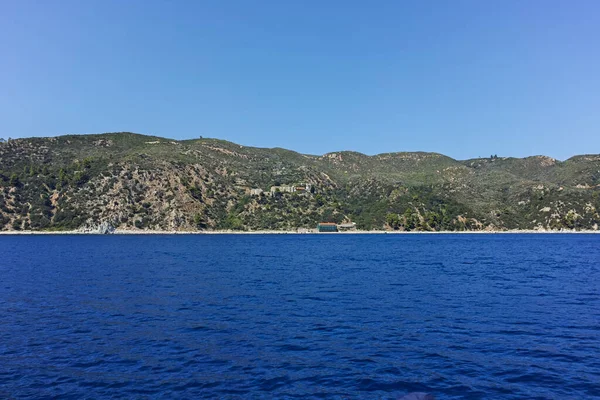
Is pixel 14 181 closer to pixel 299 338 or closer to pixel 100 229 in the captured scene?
pixel 100 229

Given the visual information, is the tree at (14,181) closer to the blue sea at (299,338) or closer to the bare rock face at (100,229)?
the bare rock face at (100,229)

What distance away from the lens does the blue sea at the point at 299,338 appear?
1927 centimetres

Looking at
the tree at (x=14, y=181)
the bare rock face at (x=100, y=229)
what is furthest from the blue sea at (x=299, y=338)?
the tree at (x=14, y=181)

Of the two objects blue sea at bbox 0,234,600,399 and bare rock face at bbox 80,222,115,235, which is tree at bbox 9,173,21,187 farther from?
blue sea at bbox 0,234,600,399

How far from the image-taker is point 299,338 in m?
26.7

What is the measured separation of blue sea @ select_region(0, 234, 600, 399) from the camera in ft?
63.2

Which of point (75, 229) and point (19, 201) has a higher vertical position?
point (19, 201)

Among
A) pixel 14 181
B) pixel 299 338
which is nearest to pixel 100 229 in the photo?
pixel 14 181

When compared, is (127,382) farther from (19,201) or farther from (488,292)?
(19,201)

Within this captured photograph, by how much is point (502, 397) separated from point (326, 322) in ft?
46.8

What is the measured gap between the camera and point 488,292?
4325 centimetres

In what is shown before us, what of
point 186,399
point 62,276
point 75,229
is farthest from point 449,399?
point 75,229

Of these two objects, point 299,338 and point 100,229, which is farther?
point 100,229

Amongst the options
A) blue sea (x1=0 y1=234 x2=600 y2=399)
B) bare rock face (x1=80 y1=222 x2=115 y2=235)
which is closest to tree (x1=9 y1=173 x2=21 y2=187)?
bare rock face (x1=80 y1=222 x2=115 y2=235)
